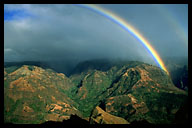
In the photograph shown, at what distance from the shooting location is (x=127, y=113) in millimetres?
113438

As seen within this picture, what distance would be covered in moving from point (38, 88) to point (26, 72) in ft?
118

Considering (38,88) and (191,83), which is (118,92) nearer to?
(38,88)

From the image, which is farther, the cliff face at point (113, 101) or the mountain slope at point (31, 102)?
the mountain slope at point (31, 102)

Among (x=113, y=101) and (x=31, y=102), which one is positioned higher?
(x=31, y=102)

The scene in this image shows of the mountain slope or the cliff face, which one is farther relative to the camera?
the mountain slope

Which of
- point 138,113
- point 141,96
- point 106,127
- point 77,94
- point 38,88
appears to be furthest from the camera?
point 77,94

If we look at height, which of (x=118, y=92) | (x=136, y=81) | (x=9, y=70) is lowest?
(x=118, y=92)

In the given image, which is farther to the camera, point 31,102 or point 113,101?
point 113,101

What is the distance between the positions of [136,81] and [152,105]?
4698 cm

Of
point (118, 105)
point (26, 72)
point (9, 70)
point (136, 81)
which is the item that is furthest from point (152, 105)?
point (9, 70)

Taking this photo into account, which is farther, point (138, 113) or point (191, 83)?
point (138, 113)

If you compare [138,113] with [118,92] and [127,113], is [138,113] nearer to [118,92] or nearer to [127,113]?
[127,113]
